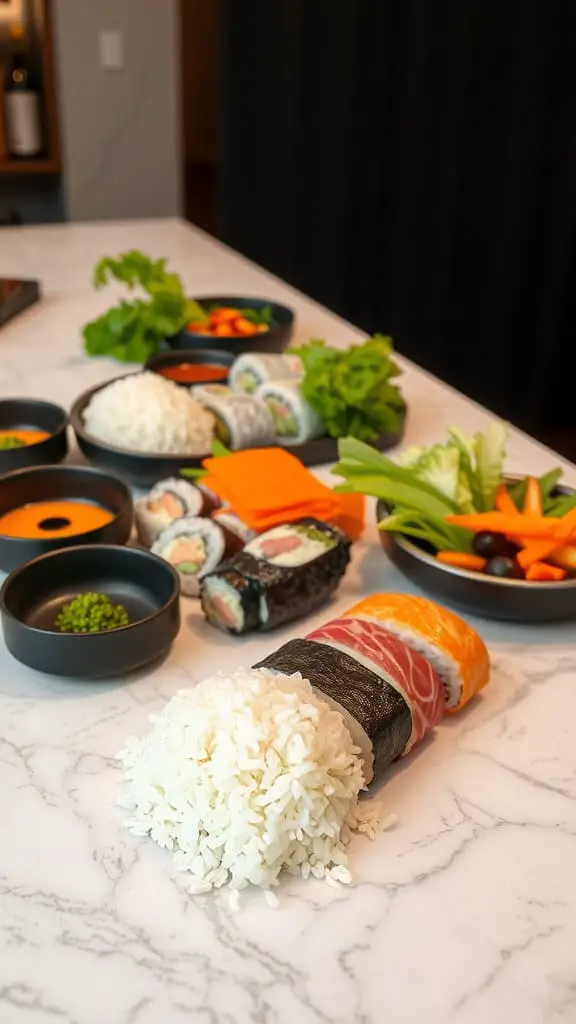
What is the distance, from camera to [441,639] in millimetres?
1013

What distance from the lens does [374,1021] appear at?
0.71 meters

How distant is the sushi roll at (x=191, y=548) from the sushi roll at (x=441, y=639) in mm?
225

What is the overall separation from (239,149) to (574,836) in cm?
346

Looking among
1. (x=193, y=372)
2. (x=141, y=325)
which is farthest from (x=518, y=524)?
(x=141, y=325)

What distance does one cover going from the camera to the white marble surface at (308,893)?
72 centimetres

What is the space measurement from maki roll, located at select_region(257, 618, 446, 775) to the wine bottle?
330 centimetres

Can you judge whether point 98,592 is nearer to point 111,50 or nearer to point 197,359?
point 197,359

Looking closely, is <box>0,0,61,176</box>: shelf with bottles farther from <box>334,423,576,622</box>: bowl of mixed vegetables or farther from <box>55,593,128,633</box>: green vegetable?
<box>55,593,128,633</box>: green vegetable

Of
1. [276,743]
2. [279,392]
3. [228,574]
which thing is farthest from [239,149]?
[276,743]

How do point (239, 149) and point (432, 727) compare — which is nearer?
point (432, 727)

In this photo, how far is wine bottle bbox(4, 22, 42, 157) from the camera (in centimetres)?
371

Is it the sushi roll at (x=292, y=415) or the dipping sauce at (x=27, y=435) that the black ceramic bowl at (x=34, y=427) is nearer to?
the dipping sauce at (x=27, y=435)

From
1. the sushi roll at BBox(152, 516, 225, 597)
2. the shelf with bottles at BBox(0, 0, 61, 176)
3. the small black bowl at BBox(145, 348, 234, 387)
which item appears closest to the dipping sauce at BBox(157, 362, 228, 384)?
the small black bowl at BBox(145, 348, 234, 387)

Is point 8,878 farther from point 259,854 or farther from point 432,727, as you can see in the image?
point 432,727
